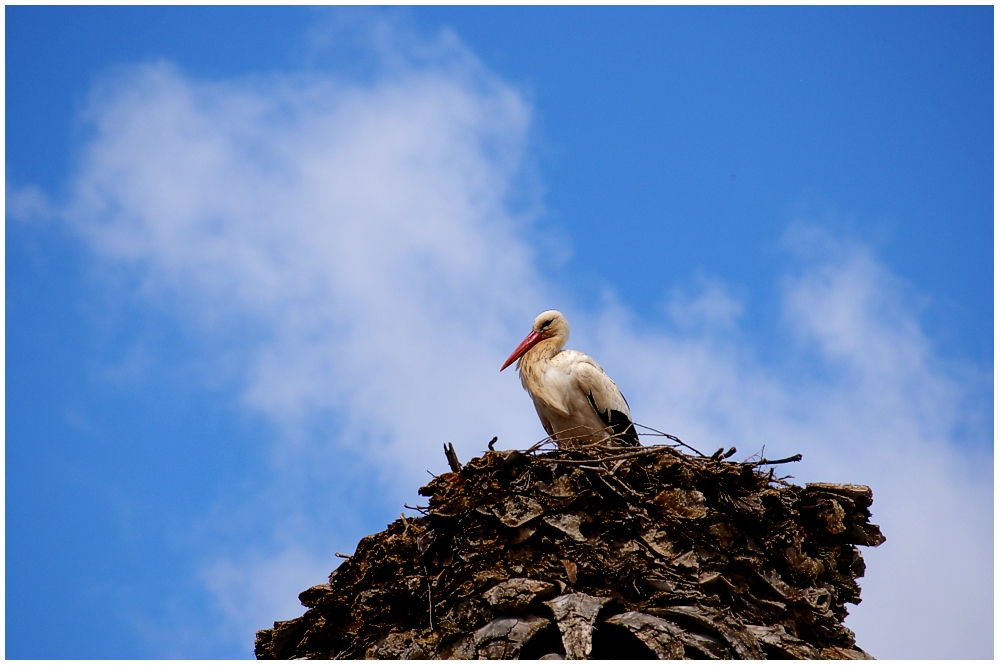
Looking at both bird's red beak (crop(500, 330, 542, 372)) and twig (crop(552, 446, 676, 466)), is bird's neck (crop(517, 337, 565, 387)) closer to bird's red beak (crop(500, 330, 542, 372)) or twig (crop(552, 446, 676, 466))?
bird's red beak (crop(500, 330, 542, 372))

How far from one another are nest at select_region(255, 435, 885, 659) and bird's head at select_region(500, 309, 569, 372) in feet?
7.61

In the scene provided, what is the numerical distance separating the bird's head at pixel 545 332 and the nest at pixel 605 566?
91.3 inches

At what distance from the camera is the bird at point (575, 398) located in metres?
8.41

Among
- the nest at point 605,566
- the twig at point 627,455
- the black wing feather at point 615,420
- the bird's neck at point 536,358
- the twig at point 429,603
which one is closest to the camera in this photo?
the nest at point 605,566

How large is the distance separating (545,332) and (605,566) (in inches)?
125

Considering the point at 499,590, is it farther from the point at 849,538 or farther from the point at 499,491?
the point at 849,538

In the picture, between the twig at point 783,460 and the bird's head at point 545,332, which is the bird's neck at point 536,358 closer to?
the bird's head at point 545,332

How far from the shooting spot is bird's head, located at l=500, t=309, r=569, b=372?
920cm

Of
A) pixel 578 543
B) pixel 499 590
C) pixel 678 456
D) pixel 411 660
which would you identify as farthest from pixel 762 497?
pixel 411 660

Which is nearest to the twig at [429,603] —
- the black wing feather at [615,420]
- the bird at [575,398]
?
the bird at [575,398]

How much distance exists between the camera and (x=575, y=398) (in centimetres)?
850

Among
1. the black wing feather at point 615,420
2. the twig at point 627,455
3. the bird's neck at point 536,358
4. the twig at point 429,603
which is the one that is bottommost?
the twig at point 429,603

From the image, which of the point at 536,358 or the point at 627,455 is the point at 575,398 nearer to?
the point at 536,358

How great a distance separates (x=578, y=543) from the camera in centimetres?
646
